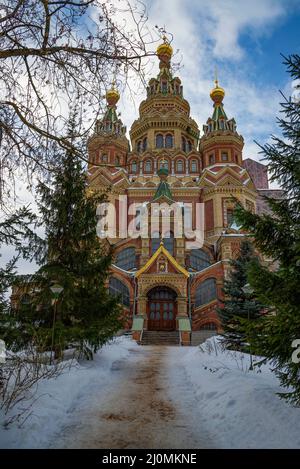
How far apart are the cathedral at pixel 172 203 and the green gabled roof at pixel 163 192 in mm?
88

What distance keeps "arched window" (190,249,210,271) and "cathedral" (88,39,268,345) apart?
85 mm

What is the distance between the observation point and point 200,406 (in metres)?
5.65

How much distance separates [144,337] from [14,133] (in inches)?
656

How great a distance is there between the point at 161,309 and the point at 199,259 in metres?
6.54

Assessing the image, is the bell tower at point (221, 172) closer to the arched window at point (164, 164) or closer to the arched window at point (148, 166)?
the arched window at point (164, 164)

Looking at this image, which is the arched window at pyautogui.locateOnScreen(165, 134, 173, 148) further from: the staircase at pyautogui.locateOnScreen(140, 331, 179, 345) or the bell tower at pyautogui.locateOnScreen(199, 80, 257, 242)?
the staircase at pyautogui.locateOnScreen(140, 331, 179, 345)

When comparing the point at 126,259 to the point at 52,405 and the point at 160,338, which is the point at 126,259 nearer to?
the point at 160,338

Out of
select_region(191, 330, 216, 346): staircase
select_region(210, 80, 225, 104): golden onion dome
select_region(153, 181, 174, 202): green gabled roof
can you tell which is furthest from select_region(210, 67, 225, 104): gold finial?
select_region(191, 330, 216, 346): staircase

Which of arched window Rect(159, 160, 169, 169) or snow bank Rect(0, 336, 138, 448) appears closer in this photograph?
snow bank Rect(0, 336, 138, 448)

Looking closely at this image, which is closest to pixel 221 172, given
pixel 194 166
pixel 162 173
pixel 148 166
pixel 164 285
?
pixel 194 166

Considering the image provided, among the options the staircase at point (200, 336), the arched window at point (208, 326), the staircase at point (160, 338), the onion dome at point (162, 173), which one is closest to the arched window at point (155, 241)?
the onion dome at point (162, 173)

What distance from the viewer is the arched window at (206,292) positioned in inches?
923

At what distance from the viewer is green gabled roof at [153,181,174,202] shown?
90.8 ft
